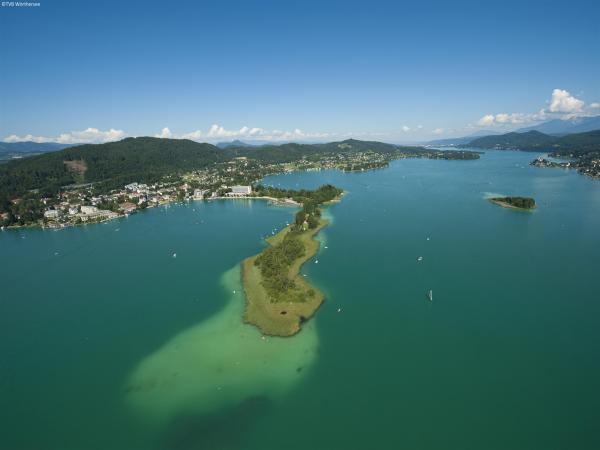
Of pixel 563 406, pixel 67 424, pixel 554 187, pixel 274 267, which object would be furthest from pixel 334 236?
pixel 554 187

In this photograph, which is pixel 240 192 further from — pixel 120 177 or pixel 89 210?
pixel 120 177

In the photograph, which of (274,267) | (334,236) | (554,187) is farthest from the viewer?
(554,187)

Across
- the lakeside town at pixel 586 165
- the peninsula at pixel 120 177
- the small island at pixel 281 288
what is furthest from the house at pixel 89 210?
the lakeside town at pixel 586 165

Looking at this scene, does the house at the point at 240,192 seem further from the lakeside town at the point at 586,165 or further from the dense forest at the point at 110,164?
the lakeside town at the point at 586,165

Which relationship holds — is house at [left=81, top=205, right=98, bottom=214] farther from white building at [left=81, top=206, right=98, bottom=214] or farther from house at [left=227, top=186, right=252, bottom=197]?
house at [left=227, top=186, right=252, bottom=197]

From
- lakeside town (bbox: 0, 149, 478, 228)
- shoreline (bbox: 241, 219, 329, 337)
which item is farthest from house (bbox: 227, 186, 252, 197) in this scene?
shoreline (bbox: 241, 219, 329, 337)

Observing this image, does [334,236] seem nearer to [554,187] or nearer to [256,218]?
[256,218]
